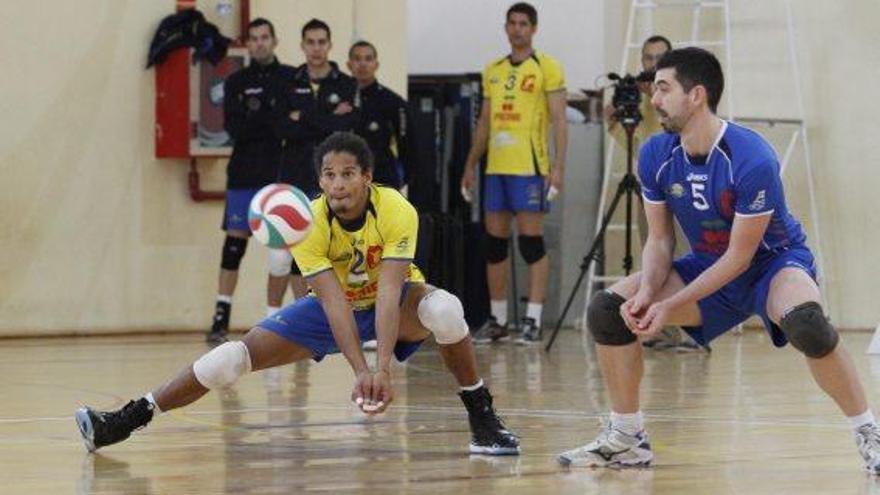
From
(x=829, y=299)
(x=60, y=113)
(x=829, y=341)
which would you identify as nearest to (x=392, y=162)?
(x=60, y=113)

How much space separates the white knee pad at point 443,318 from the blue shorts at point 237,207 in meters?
5.70

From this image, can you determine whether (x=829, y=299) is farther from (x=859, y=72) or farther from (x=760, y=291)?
(x=760, y=291)

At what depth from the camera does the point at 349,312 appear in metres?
6.10

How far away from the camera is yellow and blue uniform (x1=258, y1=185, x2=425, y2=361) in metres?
6.21

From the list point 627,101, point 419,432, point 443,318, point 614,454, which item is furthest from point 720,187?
point 627,101

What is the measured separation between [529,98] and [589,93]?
2207mm

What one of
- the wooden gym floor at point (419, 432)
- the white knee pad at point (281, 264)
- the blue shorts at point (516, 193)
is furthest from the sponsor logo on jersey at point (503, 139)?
the wooden gym floor at point (419, 432)

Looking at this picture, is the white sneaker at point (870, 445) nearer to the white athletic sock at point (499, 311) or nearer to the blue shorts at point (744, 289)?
the blue shorts at point (744, 289)

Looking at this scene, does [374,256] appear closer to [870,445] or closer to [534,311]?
[870,445]

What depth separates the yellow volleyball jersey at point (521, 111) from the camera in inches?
482

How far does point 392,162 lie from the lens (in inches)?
466

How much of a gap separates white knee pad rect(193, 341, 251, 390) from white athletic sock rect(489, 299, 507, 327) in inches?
237

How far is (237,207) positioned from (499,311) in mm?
1902

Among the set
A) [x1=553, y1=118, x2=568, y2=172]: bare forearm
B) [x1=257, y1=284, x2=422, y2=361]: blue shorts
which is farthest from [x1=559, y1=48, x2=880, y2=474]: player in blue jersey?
[x1=553, y1=118, x2=568, y2=172]: bare forearm
